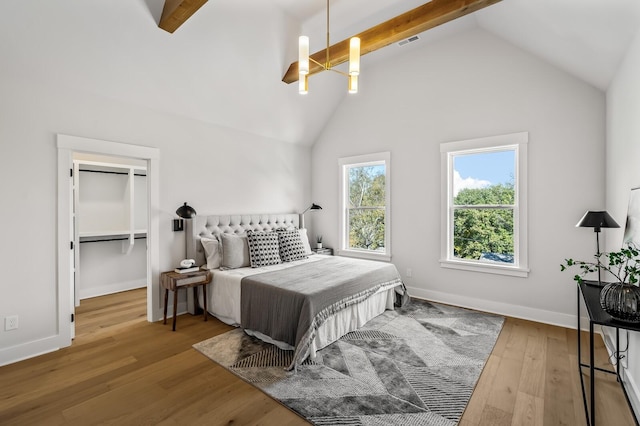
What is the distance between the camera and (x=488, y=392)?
7.57 feet

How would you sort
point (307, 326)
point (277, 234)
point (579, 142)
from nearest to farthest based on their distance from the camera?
point (307, 326), point (579, 142), point (277, 234)

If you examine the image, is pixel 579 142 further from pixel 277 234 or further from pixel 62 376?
pixel 62 376

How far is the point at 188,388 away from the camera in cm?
236

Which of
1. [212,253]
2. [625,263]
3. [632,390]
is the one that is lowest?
[632,390]

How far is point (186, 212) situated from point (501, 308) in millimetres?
4081

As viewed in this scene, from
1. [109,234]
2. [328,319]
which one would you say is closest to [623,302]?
[328,319]

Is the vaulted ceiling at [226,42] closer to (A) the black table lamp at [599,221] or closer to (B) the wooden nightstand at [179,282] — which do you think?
(A) the black table lamp at [599,221]

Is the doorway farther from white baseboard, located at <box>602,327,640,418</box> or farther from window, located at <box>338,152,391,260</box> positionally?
white baseboard, located at <box>602,327,640,418</box>

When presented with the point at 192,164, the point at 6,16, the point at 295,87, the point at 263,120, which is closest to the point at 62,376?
the point at 192,164

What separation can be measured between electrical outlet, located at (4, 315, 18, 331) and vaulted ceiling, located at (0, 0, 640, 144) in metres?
2.13

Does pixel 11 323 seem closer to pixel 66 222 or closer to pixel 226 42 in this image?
pixel 66 222

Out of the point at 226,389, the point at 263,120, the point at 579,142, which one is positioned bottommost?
the point at 226,389

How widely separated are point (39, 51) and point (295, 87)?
2788mm

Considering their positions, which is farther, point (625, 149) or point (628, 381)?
point (625, 149)
